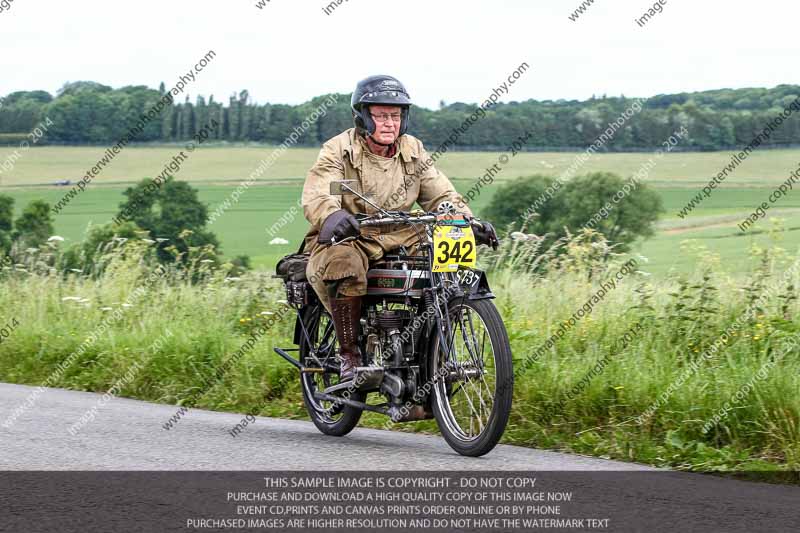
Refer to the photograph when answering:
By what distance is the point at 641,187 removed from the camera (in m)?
30.4

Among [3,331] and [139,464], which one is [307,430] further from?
[3,331]

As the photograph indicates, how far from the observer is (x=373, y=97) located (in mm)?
6930

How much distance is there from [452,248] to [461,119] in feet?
51.2

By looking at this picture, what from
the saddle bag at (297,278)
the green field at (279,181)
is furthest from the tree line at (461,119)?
the saddle bag at (297,278)

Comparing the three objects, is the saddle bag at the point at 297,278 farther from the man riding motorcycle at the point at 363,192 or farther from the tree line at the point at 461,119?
the tree line at the point at 461,119

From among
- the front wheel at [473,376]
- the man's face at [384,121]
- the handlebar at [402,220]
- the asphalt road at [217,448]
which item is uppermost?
the man's face at [384,121]

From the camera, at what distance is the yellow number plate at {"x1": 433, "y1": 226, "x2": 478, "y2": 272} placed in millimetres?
6375

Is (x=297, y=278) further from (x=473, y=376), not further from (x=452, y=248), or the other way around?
(x=473, y=376)

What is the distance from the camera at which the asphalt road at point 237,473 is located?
4.81m

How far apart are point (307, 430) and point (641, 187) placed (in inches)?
947

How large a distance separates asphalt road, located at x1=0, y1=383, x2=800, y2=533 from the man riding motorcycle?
855mm

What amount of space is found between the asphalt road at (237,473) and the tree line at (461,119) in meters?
10.6

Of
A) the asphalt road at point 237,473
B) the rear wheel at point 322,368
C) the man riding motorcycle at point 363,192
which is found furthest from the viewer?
the rear wheel at point 322,368

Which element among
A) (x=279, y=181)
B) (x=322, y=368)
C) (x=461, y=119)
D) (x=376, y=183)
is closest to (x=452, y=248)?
(x=376, y=183)
